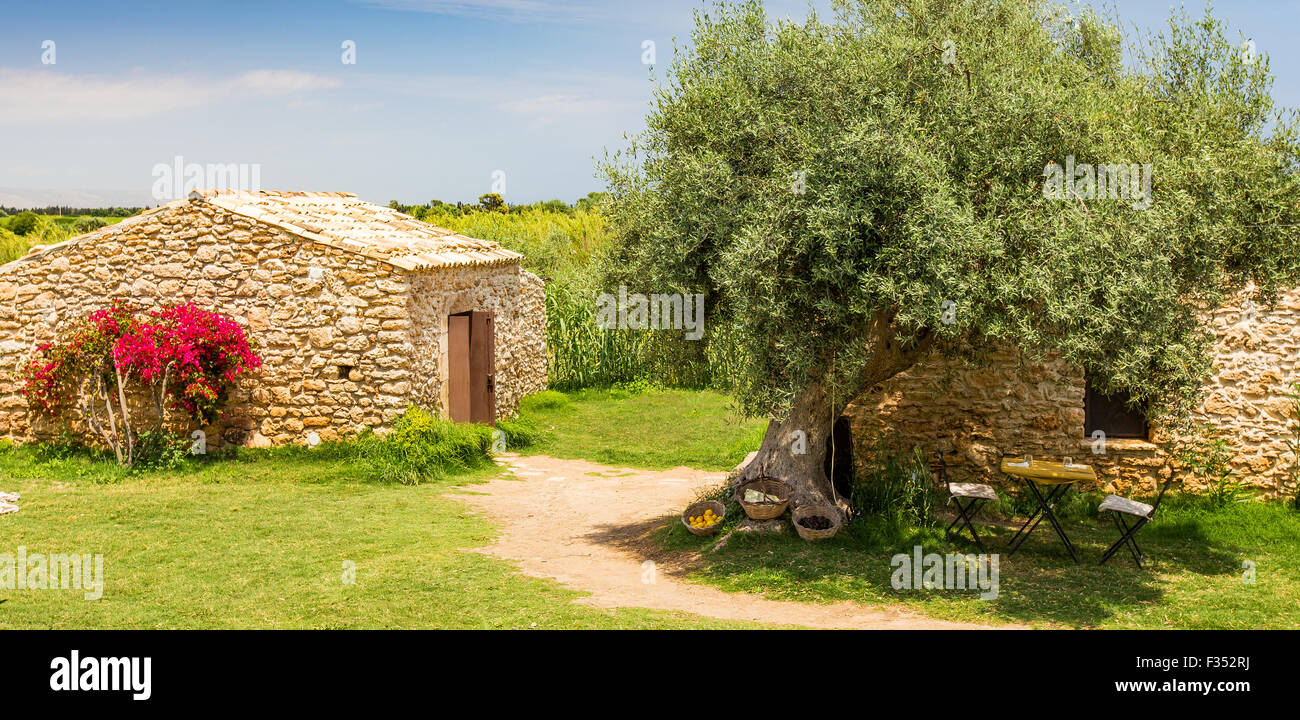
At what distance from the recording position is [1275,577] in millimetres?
9055

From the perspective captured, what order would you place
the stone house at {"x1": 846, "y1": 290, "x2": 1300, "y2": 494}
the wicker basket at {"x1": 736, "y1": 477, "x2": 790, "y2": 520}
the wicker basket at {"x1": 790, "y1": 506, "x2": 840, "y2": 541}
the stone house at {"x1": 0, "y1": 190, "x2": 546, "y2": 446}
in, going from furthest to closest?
the stone house at {"x1": 0, "y1": 190, "x2": 546, "y2": 446}, the stone house at {"x1": 846, "y1": 290, "x2": 1300, "y2": 494}, the wicker basket at {"x1": 736, "y1": 477, "x2": 790, "y2": 520}, the wicker basket at {"x1": 790, "y1": 506, "x2": 840, "y2": 541}

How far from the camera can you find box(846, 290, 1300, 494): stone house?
11070 mm

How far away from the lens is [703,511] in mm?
10125

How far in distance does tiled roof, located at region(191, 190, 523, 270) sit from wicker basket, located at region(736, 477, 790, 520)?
5952 millimetres

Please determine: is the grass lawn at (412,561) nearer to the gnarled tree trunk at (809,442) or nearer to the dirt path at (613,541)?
the dirt path at (613,541)

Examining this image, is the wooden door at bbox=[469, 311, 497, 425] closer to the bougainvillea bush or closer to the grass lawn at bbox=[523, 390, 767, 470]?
the grass lawn at bbox=[523, 390, 767, 470]

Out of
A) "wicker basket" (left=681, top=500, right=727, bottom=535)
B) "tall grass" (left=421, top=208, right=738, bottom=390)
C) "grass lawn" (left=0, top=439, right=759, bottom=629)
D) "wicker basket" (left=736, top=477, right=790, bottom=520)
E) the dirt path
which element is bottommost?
the dirt path

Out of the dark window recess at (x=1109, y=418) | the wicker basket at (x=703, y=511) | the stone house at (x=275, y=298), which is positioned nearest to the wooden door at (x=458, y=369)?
the stone house at (x=275, y=298)

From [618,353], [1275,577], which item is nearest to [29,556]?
[1275,577]

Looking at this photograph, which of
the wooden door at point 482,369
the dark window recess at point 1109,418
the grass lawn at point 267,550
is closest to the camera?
the grass lawn at point 267,550

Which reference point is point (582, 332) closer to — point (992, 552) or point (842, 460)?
point (842, 460)

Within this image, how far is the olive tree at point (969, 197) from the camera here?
7570 millimetres

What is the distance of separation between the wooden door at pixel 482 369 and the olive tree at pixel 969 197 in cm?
675

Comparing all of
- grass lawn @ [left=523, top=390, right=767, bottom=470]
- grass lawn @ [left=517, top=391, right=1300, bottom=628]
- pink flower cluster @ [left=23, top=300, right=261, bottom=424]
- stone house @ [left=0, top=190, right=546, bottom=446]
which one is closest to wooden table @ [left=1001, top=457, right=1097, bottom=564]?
grass lawn @ [left=517, top=391, right=1300, bottom=628]
